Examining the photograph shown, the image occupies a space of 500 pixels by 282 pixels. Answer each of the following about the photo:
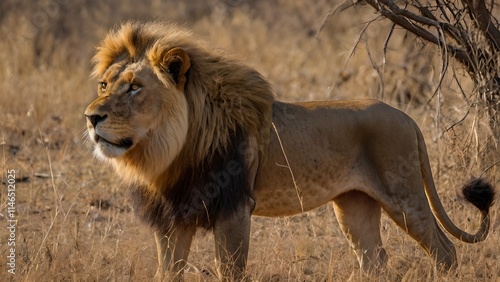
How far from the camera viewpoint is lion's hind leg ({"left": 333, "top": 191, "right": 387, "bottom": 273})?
415 centimetres

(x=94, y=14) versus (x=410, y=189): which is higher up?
(x=410, y=189)

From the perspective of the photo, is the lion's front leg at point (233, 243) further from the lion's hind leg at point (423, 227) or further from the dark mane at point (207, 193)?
the lion's hind leg at point (423, 227)

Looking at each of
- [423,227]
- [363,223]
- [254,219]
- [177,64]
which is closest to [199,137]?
[177,64]

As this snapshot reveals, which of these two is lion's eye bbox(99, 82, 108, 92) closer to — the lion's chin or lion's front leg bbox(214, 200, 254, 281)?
the lion's chin

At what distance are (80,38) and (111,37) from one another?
7937 millimetres

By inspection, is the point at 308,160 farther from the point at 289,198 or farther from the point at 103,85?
the point at 103,85

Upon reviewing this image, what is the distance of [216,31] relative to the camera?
11125 millimetres

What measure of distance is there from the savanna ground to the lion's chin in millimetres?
480

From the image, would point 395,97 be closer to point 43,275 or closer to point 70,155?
point 70,155

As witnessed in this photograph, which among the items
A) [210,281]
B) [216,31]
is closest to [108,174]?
[210,281]

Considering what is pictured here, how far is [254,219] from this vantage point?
5160mm

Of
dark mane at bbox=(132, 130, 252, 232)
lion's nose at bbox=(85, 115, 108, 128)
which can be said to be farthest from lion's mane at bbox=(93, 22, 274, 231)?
lion's nose at bbox=(85, 115, 108, 128)

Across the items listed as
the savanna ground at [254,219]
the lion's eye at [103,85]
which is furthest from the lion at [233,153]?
the savanna ground at [254,219]

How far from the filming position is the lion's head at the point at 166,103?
139 inches
